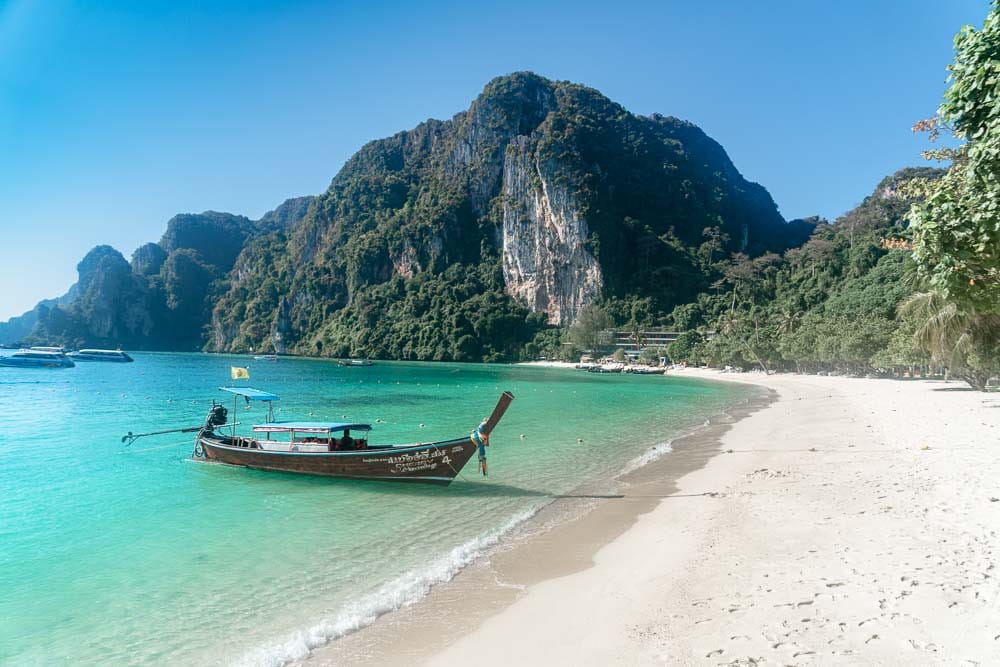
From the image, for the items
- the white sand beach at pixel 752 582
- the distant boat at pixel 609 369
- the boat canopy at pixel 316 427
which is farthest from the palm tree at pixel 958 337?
the distant boat at pixel 609 369

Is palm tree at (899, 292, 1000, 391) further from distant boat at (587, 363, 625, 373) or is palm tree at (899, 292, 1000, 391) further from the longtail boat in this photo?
distant boat at (587, 363, 625, 373)

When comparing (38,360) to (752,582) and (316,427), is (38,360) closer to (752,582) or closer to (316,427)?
(316,427)

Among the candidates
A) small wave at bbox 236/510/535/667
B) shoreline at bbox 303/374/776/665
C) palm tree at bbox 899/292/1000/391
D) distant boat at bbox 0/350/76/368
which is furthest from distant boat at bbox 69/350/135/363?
palm tree at bbox 899/292/1000/391

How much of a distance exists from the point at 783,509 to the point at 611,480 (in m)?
5.47

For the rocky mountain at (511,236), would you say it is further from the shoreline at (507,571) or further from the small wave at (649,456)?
the shoreline at (507,571)

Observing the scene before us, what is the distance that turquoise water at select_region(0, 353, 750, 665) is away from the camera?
771cm

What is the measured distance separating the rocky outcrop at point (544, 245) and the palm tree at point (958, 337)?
105 meters

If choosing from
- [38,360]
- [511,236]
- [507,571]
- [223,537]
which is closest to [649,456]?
[507,571]

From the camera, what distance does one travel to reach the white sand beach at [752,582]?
18.5 feet

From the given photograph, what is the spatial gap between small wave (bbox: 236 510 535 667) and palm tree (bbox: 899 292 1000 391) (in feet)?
92.5

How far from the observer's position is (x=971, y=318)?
84.0 feet

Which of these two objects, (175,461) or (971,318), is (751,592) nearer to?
(175,461)

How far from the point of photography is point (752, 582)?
7.36 m

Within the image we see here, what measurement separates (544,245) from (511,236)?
11561 mm
